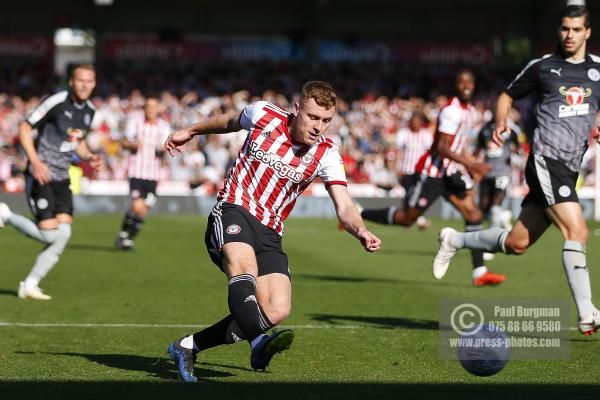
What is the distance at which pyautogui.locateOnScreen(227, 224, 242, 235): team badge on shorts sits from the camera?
655cm

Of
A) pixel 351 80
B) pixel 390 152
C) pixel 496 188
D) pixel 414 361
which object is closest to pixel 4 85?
pixel 351 80

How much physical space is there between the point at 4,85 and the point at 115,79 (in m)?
3.43

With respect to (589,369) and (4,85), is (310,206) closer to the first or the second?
(4,85)

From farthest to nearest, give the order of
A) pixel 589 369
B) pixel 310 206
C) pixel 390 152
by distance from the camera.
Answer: pixel 390 152, pixel 310 206, pixel 589 369

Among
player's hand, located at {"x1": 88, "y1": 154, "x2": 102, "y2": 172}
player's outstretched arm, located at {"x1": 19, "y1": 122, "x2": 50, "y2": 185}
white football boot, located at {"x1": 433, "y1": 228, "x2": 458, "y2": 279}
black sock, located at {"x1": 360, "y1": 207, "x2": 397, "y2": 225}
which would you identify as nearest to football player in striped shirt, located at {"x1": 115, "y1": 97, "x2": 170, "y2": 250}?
black sock, located at {"x1": 360, "y1": 207, "x2": 397, "y2": 225}

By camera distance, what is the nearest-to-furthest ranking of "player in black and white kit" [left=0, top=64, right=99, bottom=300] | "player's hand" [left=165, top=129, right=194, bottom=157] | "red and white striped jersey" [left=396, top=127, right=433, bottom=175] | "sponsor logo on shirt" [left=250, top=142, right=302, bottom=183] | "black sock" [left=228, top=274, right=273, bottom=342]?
"black sock" [left=228, top=274, right=273, bottom=342] → "sponsor logo on shirt" [left=250, top=142, right=302, bottom=183] → "player's hand" [left=165, top=129, right=194, bottom=157] → "player in black and white kit" [left=0, top=64, right=99, bottom=300] → "red and white striped jersey" [left=396, top=127, right=433, bottom=175]

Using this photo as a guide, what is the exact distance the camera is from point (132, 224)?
1705 centimetres

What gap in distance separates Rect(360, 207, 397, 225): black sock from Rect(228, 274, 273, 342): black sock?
7505mm

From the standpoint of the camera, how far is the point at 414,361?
24.4ft

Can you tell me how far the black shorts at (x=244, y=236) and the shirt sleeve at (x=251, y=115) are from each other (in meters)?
0.50

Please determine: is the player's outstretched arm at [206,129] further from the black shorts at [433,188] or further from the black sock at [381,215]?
the black sock at [381,215]

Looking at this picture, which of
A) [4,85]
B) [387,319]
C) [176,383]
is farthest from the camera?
[4,85]

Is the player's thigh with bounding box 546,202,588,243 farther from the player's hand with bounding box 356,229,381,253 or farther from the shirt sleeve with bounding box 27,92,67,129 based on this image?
the shirt sleeve with bounding box 27,92,67,129

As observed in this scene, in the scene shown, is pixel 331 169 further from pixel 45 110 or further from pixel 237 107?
pixel 237 107
